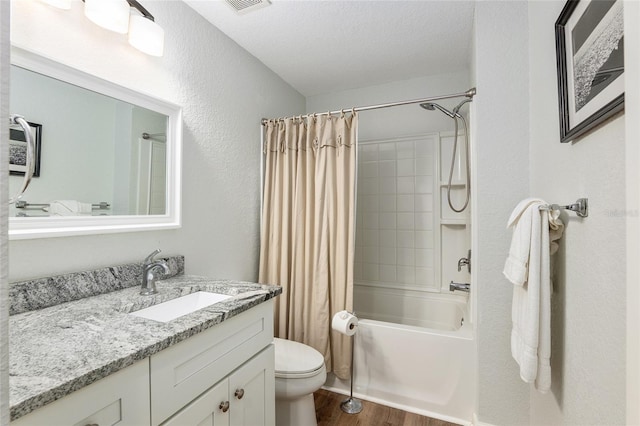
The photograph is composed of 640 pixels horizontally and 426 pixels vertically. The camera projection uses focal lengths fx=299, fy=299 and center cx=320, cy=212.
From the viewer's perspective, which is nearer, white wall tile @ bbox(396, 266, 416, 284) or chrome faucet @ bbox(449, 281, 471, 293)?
chrome faucet @ bbox(449, 281, 471, 293)

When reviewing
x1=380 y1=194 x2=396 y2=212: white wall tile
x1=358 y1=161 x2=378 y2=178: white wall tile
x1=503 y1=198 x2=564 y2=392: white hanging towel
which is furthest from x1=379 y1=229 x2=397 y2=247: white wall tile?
x1=503 y1=198 x2=564 y2=392: white hanging towel

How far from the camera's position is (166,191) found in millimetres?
1557

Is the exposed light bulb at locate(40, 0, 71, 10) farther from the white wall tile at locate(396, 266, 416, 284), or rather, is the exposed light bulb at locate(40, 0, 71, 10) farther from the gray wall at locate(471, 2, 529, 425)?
the white wall tile at locate(396, 266, 416, 284)

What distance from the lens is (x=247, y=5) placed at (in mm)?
1697

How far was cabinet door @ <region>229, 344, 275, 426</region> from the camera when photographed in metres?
1.14

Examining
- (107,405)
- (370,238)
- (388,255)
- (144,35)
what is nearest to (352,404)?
(388,255)

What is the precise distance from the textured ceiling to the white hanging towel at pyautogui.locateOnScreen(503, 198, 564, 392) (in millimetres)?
1353

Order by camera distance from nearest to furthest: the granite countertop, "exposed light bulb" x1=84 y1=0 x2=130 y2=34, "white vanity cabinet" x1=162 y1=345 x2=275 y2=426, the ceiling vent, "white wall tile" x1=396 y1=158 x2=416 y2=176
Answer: the granite countertop → "white vanity cabinet" x1=162 y1=345 x2=275 y2=426 → "exposed light bulb" x1=84 y1=0 x2=130 y2=34 → the ceiling vent → "white wall tile" x1=396 y1=158 x2=416 y2=176

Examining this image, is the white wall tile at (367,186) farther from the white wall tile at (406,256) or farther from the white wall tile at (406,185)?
the white wall tile at (406,256)

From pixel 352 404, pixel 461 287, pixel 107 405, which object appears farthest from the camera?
pixel 461 287

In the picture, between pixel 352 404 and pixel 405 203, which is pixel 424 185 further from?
pixel 352 404

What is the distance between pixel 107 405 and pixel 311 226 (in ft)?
4.99

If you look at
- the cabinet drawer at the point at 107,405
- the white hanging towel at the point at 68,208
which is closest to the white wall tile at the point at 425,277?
the cabinet drawer at the point at 107,405

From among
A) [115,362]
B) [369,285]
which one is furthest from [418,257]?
[115,362]
